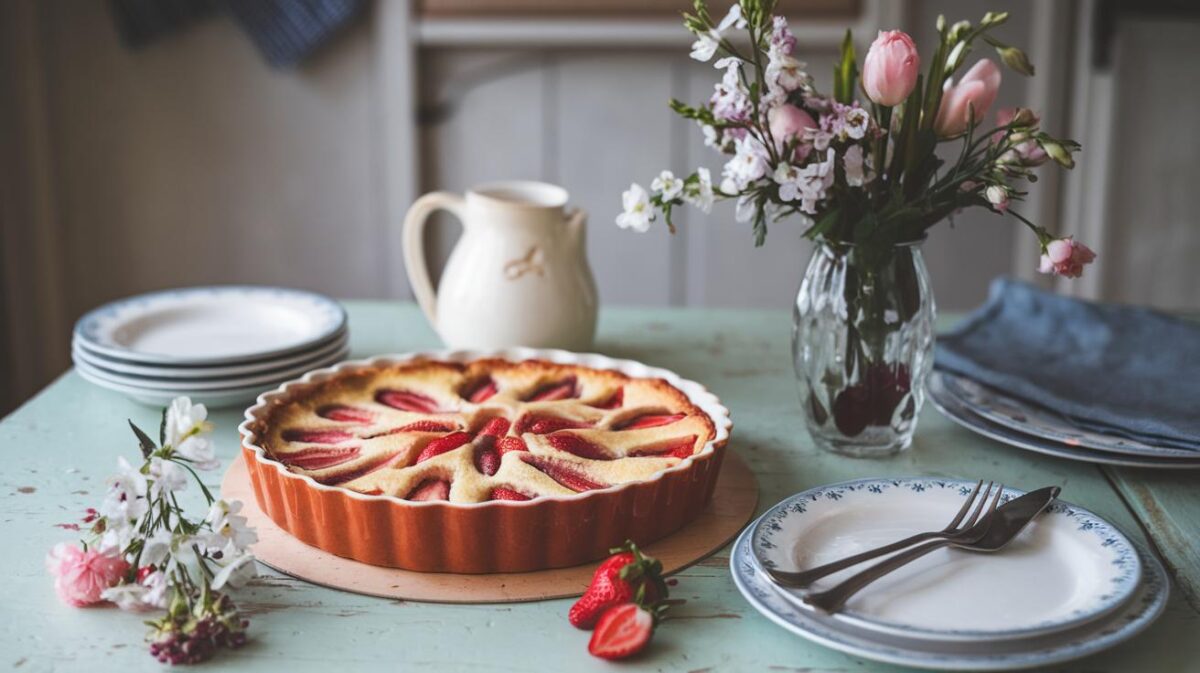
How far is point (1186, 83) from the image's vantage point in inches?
102

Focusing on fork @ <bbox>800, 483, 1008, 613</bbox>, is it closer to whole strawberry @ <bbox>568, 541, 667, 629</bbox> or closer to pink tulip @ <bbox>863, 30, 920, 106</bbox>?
whole strawberry @ <bbox>568, 541, 667, 629</bbox>

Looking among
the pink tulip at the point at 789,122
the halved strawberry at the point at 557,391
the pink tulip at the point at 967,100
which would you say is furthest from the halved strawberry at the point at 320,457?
the pink tulip at the point at 967,100

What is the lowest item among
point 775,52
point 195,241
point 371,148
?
point 195,241

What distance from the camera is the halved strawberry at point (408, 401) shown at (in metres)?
1.07

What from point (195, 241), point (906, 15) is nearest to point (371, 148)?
point (195, 241)

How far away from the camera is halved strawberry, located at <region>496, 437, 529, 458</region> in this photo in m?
0.94

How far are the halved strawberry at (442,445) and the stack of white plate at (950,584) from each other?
0.84 ft

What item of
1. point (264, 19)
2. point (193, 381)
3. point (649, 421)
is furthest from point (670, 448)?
point (264, 19)

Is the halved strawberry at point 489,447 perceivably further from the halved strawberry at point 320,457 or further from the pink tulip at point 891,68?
the pink tulip at point 891,68

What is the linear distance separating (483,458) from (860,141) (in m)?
0.40

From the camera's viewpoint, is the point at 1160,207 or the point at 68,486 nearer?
the point at 68,486

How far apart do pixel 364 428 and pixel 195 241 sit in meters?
1.87

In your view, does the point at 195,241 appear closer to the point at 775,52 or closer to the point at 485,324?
the point at 485,324

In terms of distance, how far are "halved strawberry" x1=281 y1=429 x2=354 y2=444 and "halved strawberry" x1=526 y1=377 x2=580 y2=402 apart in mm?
189
